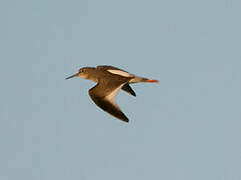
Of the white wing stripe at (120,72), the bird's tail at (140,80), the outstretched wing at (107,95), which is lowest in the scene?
the outstretched wing at (107,95)

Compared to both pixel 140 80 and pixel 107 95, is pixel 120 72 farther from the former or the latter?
pixel 107 95

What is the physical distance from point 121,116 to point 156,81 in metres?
3.60

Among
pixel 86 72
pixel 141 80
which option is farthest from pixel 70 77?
pixel 141 80

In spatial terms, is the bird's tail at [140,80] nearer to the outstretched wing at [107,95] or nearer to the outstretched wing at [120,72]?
the outstretched wing at [120,72]

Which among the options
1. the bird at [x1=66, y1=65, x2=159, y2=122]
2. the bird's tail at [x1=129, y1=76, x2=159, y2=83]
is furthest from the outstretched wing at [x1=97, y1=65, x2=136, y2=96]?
the bird's tail at [x1=129, y1=76, x2=159, y2=83]

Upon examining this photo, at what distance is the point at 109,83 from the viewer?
3259 cm

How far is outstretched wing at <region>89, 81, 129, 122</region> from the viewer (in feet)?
104

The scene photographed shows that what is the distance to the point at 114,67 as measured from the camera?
3509 cm

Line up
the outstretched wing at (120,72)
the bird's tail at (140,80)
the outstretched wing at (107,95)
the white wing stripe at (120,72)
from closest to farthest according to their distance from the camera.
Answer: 1. the outstretched wing at (107,95)
2. the bird's tail at (140,80)
3. the white wing stripe at (120,72)
4. the outstretched wing at (120,72)

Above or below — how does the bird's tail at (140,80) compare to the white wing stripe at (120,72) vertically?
below

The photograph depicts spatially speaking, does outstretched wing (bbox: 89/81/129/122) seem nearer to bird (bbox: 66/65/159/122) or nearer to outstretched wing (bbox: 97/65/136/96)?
bird (bbox: 66/65/159/122)

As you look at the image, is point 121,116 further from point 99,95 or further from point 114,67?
point 114,67

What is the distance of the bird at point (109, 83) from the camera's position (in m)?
31.6

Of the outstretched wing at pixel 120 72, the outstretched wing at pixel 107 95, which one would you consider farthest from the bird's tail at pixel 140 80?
the outstretched wing at pixel 107 95
